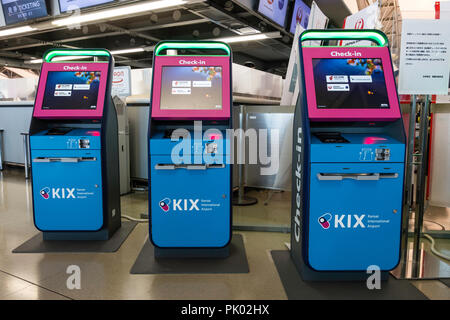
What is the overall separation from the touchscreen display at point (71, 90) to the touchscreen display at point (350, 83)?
1932 millimetres

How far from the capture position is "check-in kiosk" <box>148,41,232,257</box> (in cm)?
263

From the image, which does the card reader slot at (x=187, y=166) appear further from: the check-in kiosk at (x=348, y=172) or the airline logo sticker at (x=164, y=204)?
the check-in kiosk at (x=348, y=172)

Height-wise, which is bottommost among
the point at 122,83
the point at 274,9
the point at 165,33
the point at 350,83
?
the point at 350,83

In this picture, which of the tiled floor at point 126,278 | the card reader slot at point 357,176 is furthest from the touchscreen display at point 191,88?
the tiled floor at point 126,278

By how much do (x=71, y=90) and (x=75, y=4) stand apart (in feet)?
14.4

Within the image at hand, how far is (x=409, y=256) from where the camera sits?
9.33 ft

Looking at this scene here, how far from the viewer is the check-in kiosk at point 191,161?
2.63 metres

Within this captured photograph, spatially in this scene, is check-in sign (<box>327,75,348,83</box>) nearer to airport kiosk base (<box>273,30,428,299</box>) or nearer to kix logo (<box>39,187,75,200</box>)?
airport kiosk base (<box>273,30,428,299</box>)

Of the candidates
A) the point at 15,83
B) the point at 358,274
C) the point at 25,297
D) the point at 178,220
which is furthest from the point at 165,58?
the point at 15,83

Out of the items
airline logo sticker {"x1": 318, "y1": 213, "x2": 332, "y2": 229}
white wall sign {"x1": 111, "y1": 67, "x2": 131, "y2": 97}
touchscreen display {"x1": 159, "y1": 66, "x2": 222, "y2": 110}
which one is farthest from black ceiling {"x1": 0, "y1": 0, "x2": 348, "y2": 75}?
airline logo sticker {"x1": 318, "y1": 213, "x2": 332, "y2": 229}

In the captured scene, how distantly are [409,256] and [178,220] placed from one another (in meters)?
1.93

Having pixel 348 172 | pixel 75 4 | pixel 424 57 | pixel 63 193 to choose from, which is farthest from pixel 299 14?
pixel 63 193

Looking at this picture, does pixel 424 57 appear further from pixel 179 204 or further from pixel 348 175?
pixel 179 204

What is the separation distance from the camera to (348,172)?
2.25 m
